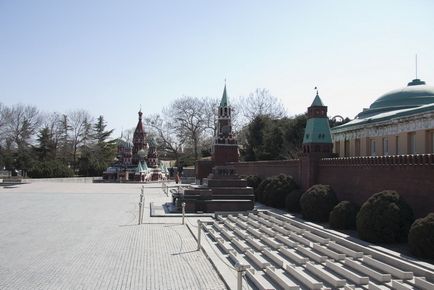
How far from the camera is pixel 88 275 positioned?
1056cm

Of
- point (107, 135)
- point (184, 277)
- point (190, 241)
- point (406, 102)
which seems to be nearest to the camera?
point (184, 277)

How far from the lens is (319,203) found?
723 inches

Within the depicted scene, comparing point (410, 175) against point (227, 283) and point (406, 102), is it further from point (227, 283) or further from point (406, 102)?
point (406, 102)

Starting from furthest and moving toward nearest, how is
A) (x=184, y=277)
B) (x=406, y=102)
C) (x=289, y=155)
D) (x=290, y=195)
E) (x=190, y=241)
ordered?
1. (x=289, y=155)
2. (x=406, y=102)
3. (x=290, y=195)
4. (x=190, y=241)
5. (x=184, y=277)

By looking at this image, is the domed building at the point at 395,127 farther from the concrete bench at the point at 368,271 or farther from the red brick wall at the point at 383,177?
the concrete bench at the point at 368,271

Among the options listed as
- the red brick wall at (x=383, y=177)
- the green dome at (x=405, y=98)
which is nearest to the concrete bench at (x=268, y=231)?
the red brick wall at (x=383, y=177)

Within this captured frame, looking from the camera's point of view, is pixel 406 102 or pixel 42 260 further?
pixel 406 102

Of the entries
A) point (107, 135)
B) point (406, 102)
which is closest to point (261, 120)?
point (406, 102)

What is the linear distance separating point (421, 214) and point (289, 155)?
1213 inches

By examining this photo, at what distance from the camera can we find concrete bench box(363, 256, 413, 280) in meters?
9.72

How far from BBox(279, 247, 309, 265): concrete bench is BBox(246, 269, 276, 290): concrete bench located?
1.40 metres

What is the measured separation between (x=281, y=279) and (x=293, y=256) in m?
2.33

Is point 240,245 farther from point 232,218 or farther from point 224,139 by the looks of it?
point 224,139

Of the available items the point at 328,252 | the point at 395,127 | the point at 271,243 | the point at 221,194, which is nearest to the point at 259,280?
the point at 328,252
